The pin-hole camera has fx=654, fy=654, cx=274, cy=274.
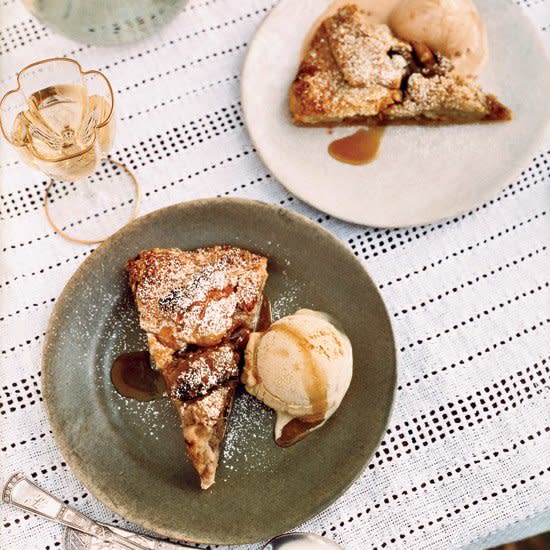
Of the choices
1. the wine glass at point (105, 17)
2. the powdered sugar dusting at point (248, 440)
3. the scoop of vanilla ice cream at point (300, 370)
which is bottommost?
the powdered sugar dusting at point (248, 440)

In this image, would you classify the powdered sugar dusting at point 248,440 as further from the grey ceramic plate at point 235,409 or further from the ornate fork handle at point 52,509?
the ornate fork handle at point 52,509

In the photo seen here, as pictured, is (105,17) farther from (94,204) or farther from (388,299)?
(388,299)

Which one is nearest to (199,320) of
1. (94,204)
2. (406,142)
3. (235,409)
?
(235,409)

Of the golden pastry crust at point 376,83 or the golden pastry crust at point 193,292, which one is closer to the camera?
the golden pastry crust at point 193,292

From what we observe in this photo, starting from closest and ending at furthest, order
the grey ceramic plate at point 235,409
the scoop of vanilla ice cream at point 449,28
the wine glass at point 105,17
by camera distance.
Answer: the grey ceramic plate at point 235,409
the wine glass at point 105,17
the scoop of vanilla ice cream at point 449,28

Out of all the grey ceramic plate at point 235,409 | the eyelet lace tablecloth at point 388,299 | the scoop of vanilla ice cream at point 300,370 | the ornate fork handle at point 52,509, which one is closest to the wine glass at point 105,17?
the eyelet lace tablecloth at point 388,299

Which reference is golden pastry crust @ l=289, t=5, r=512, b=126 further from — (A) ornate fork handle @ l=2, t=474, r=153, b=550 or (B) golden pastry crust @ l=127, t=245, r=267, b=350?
(A) ornate fork handle @ l=2, t=474, r=153, b=550
